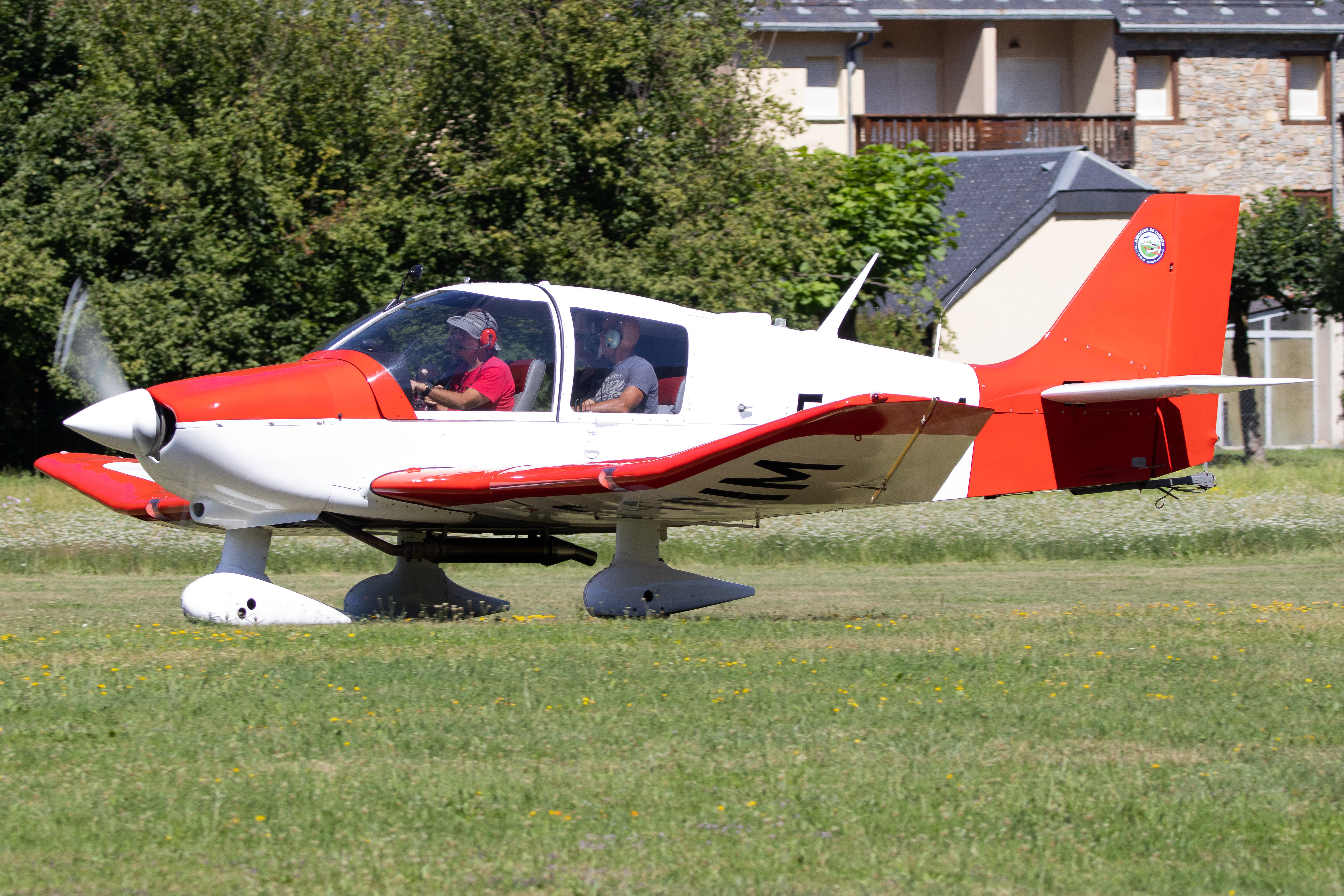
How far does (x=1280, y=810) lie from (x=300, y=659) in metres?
4.61

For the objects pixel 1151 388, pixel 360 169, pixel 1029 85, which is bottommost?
pixel 1151 388

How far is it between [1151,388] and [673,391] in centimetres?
333

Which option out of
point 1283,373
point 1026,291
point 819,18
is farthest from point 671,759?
point 1283,373

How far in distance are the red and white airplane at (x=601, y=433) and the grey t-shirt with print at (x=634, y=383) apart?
0.04ft

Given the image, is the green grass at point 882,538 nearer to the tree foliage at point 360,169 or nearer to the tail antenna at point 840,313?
the tree foliage at point 360,169

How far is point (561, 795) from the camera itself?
15.0 ft

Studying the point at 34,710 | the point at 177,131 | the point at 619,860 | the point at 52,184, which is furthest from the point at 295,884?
the point at 52,184

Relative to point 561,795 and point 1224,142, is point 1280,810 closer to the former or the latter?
point 561,795

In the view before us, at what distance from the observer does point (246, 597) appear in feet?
27.3

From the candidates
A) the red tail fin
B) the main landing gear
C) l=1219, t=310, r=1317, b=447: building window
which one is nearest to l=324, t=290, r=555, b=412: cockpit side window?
the main landing gear

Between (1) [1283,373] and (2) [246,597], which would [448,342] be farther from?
(1) [1283,373]

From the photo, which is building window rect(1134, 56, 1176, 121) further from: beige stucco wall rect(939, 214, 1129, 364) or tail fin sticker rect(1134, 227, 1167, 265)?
tail fin sticker rect(1134, 227, 1167, 265)

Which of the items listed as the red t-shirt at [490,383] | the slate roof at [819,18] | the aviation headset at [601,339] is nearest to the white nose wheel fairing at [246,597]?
the red t-shirt at [490,383]

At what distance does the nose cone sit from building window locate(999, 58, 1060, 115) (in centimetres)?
3178
